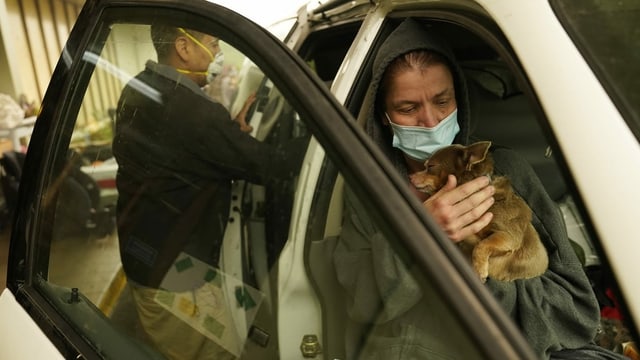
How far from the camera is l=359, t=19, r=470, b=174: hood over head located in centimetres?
118

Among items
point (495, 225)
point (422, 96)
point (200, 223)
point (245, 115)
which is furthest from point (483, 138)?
point (200, 223)

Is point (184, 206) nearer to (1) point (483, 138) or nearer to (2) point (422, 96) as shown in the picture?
(2) point (422, 96)

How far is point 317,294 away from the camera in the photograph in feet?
4.14

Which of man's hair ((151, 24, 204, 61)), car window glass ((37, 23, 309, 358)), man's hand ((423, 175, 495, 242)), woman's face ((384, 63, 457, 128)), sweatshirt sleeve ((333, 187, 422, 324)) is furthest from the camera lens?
car window glass ((37, 23, 309, 358))

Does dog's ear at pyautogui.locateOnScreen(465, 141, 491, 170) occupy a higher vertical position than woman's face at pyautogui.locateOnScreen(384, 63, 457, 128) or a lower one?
lower

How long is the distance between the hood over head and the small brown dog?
0.14 meters

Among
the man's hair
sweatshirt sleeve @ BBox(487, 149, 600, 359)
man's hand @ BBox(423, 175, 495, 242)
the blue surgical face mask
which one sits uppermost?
the man's hair

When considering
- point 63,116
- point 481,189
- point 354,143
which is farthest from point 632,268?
point 63,116

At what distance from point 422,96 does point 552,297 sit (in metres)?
0.54

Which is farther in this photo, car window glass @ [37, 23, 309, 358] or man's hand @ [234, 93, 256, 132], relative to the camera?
man's hand @ [234, 93, 256, 132]

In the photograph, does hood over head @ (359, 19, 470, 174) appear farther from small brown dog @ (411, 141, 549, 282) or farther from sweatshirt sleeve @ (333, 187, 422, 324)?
sweatshirt sleeve @ (333, 187, 422, 324)

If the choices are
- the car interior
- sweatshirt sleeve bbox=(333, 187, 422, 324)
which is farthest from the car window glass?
sweatshirt sleeve bbox=(333, 187, 422, 324)

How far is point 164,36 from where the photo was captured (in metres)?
1.15

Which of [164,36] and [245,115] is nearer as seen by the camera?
[164,36]
